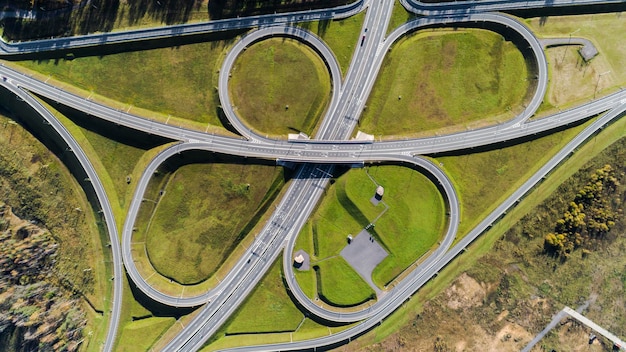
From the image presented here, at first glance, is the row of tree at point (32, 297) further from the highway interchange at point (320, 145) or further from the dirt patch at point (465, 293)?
the dirt patch at point (465, 293)

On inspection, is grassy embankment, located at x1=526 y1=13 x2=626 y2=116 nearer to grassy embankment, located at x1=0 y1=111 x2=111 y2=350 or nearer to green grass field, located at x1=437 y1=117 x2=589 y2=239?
green grass field, located at x1=437 y1=117 x2=589 y2=239

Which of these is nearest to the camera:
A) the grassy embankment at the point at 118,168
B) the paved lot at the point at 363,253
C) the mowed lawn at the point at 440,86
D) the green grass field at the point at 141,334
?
the grassy embankment at the point at 118,168

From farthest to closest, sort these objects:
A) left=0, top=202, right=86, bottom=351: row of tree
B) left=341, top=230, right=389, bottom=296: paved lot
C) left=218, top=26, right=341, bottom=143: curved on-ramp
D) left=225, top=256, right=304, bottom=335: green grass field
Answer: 1. left=341, top=230, right=389, bottom=296: paved lot
2. left=225, top=256, right=304, bottom=335: green grass field
3. left=218, top=26, right=341, bottom=143: curved on-ramp
4. left=0, top=202, right=86, bottom=351: row of tree

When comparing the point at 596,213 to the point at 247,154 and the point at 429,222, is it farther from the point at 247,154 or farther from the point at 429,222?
the point at 247,154

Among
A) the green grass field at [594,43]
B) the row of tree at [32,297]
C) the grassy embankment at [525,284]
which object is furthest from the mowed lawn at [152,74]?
the green grass field at [594,43]

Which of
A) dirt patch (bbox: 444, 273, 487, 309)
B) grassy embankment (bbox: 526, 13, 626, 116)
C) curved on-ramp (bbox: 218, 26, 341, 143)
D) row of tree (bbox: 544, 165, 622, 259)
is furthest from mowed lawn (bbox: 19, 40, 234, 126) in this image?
row of tree (bbox: 544, 165, 622, 259)

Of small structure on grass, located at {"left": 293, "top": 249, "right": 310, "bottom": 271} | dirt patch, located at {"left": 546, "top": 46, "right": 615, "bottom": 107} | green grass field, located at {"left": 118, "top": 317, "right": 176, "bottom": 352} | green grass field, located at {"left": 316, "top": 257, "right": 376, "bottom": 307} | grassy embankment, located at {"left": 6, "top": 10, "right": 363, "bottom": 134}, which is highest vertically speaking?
grassy embankment, located at {"left": 6, "top": 10, "right": 363, "bottom": 134}

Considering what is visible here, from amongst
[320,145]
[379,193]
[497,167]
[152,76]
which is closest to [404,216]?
Result: [379,193]
